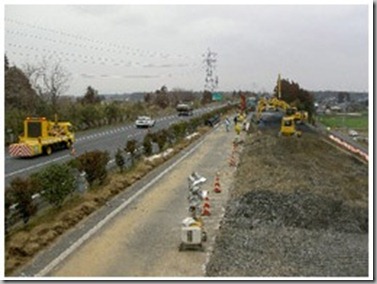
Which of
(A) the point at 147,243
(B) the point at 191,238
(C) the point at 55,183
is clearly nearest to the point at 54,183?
(C) the point at 55,183

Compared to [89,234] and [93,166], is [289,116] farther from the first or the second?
[89,234]

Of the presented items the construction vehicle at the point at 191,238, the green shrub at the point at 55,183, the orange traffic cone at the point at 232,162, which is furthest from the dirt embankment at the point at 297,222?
the green shrub at the point at 55,183

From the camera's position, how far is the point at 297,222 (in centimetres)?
933

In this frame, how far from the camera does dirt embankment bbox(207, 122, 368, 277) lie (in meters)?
7.29

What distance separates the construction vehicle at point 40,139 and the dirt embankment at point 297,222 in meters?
7.70

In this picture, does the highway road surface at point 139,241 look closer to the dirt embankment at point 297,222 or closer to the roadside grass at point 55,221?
the roadside grass at point 55,221

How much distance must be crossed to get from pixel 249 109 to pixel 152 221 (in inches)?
927

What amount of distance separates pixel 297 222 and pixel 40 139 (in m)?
12.5

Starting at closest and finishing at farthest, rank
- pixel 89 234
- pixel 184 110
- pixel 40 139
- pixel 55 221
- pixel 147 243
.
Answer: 1. pixel 147 243
2. pixel 89 234
3. pixel 55 221
4. pixel 40 139
5. pixel 184 110

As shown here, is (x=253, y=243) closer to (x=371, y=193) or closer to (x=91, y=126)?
(x=371, y=193)

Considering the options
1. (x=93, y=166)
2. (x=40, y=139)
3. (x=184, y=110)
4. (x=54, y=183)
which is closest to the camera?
(x=54, y=183)

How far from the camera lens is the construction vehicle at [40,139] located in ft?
61.9

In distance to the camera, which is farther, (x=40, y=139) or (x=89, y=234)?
(x=40, y=139)

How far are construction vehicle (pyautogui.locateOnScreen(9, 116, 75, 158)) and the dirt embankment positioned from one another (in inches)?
303
